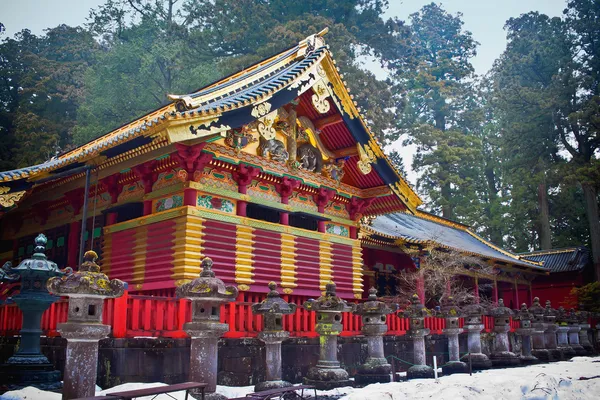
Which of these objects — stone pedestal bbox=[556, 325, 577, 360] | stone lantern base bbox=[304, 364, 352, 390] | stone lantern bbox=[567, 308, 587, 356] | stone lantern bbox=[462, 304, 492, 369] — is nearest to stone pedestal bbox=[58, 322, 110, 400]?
stone lantern base bbox=[304, 364, 352, 390]

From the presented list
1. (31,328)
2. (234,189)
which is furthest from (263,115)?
(31,328)

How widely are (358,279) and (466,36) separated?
148ft

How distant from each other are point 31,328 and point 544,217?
42183 millimetres

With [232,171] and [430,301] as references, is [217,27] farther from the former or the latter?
[232,171]

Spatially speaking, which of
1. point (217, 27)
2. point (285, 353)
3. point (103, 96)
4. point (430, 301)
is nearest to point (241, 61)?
point (217, 27)

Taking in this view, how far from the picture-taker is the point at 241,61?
3656cm

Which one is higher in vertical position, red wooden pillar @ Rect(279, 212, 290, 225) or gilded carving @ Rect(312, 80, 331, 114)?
gilded carving @ Rect(312, 80, 331, 114)

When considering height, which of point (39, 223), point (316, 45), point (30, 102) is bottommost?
point (39, 223)

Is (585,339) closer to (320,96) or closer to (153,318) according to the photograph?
(320,96)

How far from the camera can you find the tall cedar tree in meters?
46.7

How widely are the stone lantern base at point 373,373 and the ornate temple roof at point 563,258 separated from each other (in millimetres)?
29781

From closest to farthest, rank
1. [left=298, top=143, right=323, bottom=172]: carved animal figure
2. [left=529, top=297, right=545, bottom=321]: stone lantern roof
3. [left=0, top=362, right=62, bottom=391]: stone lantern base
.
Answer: [left=0, top=362, right=62, bottom=391]: stone lantern base → [left=298, top=143, right=323, bottom=172]: carved animal figure → [left=529, top=297, right=545, bottom=321]: stone lantern roof

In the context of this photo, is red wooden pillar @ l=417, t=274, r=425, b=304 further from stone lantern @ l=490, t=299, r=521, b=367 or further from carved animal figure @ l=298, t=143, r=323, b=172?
carved animal figure @ l=298, t=143, r=323, b=172

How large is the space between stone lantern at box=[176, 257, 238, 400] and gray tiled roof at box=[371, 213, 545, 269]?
44.0 feet
